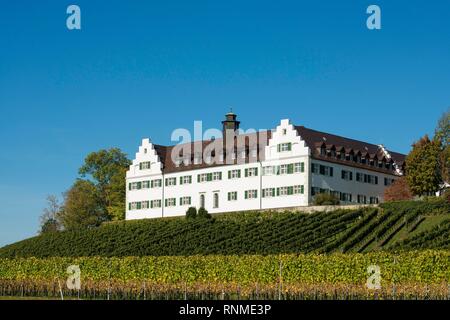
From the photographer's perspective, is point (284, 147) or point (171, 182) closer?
point (284, 147)

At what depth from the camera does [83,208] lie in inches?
4387

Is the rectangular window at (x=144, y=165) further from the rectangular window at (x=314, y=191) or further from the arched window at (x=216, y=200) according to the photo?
the rectangular window at (x=314, y=191)

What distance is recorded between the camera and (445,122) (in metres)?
88.3

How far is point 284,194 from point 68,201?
39282 millimetres

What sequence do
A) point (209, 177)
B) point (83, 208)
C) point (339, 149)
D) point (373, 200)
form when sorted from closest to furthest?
1. point (339, 149)
2. point (373, 200)
3. point (209, 177)
4. point (83, 208)

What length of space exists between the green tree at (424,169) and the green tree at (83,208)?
47088mm

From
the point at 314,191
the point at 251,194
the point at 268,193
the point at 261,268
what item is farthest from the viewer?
the point at 251,194

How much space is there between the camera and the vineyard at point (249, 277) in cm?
4888

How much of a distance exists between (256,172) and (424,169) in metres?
18.2

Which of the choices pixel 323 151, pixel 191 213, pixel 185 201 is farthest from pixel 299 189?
pixel 185 201

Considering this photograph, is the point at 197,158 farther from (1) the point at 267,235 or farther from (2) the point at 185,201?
(1) the point at 267,235

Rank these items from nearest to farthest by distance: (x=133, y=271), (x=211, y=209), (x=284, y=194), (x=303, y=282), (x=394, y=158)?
(x=303, y=282), (x=133, y=271), (x=284, y=194), (x=211, y=209), (x=394, y=158)
